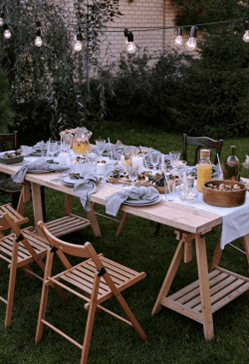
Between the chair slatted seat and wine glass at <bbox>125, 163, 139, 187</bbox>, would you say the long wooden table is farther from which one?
the chair slatted seat

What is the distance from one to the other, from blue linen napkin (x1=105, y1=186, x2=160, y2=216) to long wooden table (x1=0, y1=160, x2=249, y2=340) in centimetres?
6

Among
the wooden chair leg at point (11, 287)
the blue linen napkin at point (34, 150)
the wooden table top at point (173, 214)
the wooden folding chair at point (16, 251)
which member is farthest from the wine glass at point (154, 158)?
the wooden chair leg at point (11, 287)

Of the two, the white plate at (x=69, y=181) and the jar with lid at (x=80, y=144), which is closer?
the white plate at (x=69, y=181)

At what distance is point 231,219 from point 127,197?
72cm

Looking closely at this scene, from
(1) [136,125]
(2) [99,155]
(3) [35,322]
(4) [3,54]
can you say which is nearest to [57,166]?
(2) [99,155]

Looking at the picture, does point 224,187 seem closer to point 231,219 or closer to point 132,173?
point 231,219

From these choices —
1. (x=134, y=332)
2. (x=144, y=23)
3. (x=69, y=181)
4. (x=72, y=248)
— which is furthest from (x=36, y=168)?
(x=144, y=23)

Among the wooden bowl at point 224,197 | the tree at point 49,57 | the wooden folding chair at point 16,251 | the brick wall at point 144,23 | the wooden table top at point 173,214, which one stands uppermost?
the brick wall at point 144,23

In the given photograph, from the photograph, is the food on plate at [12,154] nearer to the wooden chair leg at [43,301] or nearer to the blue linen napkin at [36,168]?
the blue linen napkin at [36,168]

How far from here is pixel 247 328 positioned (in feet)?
9.59

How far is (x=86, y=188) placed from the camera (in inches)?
123

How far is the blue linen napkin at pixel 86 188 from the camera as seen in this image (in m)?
3.03

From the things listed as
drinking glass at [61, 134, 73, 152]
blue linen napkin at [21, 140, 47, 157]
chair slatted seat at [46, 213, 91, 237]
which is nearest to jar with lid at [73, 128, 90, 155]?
drinking glass at [61, 134, 73, 152]

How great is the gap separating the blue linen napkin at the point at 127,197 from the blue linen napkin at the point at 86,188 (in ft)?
0.77
